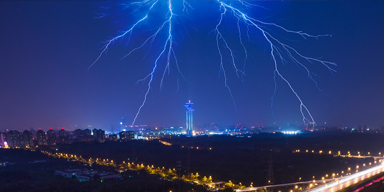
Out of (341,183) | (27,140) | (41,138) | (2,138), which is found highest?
(2,138)

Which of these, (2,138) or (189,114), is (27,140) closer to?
(2,138)

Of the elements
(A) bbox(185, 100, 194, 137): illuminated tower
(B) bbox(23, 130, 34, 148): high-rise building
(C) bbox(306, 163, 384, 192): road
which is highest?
(A) bbox(185, 100, 194, 137): illuminated tower

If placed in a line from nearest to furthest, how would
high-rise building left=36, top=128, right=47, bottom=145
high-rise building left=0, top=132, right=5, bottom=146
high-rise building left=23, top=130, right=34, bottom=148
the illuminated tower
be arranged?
high-rise building left=23, top=130, right=34, bottom=148, high-rise building left=36, top=128, right=47, bottom=145, high-rise building left=0, top=132, right=5, bottom=146, the illuminated tower

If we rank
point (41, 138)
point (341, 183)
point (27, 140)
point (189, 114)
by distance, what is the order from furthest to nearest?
point (189, 114)
point (41, 138)
point (27, 140)
point (341, 183)

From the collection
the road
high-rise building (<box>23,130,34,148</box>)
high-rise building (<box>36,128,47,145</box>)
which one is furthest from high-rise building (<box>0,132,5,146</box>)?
the road

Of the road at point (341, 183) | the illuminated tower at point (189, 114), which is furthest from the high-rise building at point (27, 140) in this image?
the road at point (341, 183)

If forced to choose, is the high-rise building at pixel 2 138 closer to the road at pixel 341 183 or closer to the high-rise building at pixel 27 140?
the high-rise building at pixel 27 140

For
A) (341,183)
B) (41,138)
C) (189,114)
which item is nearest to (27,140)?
(41,138)

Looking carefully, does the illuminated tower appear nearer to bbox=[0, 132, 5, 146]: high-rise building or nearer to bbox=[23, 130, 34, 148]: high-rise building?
bbox=[23, 130, 34, 148]: high-rise building

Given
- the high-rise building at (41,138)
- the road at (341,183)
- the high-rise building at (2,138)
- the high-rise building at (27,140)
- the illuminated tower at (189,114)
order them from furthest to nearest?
1. the illuminated tower at (189,114)
2. the high-rise building at (2,138)
3. the high-rise building at (41,138)
4. the high-rise building at (27,140)
5. the road at (341,183)

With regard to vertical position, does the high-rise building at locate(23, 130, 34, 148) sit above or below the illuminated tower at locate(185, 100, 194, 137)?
below

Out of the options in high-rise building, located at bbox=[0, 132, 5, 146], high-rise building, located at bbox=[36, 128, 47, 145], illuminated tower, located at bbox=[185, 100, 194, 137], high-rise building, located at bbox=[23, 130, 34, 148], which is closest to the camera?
high-rise building, located at bbox=[23, 130, 34, 148]
